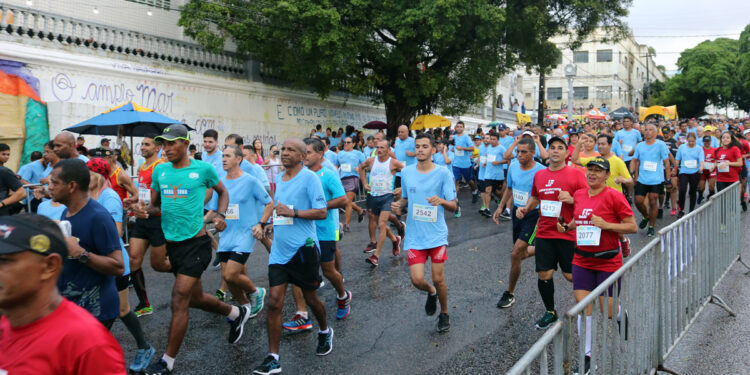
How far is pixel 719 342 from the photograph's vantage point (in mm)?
5430

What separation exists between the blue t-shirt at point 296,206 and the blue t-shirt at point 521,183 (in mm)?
2792

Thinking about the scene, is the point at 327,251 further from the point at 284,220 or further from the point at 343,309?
the point at 284,220

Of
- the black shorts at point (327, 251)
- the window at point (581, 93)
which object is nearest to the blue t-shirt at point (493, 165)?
the black shorts at point (327, 251)

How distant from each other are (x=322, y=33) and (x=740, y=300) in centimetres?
1372

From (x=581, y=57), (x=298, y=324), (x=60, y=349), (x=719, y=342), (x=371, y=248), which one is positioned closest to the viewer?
(x=60, y=349)

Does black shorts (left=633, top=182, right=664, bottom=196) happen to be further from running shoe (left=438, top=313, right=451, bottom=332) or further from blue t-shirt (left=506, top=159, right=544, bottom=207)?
running shoe (left=438, top=313, right=451, bottom=332)

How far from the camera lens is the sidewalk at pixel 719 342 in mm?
4852

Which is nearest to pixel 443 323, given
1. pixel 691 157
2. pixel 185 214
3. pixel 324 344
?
pixel 324 344

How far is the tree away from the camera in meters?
18.0

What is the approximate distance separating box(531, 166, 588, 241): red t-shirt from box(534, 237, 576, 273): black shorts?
56 mm

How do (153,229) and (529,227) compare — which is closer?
(153,229)

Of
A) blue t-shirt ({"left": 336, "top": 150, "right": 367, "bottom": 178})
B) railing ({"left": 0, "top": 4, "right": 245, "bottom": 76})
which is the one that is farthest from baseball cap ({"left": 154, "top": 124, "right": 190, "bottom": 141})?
railing ({"left": 0, "top": 4, "right": 245, "bottom": 76})

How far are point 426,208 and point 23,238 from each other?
4.16 meters

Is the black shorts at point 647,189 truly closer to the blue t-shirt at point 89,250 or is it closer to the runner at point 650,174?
the runner at point 650,174
